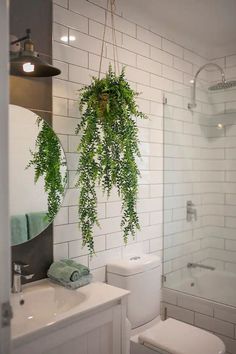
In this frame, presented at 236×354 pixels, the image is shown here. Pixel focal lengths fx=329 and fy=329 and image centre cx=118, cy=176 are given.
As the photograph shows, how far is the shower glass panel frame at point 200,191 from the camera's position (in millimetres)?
2828

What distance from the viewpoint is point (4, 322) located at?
0.89 m

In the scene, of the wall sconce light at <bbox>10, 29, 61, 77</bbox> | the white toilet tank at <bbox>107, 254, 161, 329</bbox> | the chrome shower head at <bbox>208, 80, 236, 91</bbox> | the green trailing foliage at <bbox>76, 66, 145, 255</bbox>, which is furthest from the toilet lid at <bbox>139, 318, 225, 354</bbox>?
the chrome shower head at <bbox>208, 80, 236, 91</bbox>

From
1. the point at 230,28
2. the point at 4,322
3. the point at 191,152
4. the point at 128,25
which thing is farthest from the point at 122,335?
the point at 230,28

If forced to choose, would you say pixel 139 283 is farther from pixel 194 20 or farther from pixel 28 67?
pixel 194 20

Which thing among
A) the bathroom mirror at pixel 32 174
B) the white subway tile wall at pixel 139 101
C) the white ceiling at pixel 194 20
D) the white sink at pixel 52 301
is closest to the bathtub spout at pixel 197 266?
the white subway tile wall at pixel 139 101

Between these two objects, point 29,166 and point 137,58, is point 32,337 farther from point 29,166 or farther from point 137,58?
point 137,58

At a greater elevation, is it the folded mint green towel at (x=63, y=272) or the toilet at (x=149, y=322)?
the folded mint green towel at (x=63, y=272)

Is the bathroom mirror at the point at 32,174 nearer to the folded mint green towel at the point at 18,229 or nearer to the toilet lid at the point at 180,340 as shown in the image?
the folded mint green towel at the point at 18,229

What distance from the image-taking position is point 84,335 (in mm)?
1542

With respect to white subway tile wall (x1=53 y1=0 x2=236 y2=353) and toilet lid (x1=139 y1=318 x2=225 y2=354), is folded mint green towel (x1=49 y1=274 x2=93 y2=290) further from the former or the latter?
toilet lid (x1=139 y1=318 x2=225 y2=354)

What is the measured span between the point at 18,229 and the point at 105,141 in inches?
27.0

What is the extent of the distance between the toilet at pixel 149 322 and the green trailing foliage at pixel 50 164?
2.09 feet

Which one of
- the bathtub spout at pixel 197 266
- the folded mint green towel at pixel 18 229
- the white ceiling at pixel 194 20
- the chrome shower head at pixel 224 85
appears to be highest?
the white ceiling at pixel 194 20

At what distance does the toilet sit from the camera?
201 centimetres
